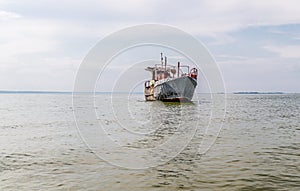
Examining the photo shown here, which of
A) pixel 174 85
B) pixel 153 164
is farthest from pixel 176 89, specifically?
pixel 153 164

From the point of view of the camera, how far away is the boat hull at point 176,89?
7344cm

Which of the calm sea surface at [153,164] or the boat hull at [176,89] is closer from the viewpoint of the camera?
the calm sea surface at [153,164]

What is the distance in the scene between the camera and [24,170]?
584 inches

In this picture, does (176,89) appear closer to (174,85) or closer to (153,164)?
(174,85)

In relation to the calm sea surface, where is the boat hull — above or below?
above

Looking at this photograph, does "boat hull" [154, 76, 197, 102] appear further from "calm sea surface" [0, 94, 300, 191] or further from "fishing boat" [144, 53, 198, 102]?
"calm sea surface" [0, 94, 300, 191]

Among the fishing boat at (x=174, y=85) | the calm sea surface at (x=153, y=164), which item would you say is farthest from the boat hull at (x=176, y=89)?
the calm sea surface at (x=153, y=164)

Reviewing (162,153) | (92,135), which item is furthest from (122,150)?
(92,135)

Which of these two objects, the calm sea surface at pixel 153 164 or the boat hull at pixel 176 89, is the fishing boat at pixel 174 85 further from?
the calm sea surface at pixel 153 164

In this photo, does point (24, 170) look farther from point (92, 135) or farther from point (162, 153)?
point (92, 135)

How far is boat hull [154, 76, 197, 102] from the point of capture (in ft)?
241

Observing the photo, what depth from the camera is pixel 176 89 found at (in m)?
76.0

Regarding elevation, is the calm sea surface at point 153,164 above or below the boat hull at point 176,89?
below

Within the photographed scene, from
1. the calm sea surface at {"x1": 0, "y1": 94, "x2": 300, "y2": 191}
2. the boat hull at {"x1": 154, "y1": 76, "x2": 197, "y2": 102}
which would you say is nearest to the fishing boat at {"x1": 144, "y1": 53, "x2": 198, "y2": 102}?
the boat hull at {"x1": 154, "y1": 76, "x2": 197, "y2": 102}
